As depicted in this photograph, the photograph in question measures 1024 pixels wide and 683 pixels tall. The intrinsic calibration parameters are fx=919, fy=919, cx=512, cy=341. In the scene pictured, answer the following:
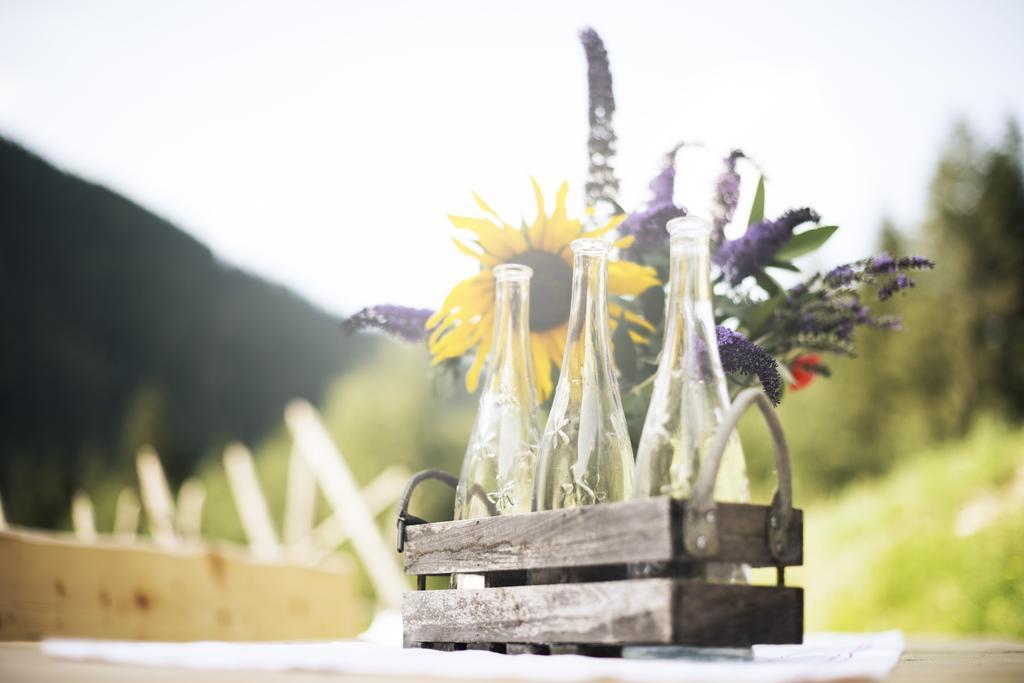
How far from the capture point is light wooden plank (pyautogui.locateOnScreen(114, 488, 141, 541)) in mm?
12868

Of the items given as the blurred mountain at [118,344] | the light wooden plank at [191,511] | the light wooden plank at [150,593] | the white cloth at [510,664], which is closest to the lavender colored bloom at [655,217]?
the white cloth at [510,664]

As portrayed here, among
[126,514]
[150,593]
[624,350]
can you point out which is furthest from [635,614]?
[126,514]

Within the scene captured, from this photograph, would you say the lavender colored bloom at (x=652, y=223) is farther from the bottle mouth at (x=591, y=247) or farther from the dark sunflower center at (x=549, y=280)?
the bottle mouth at (x=591, y=247)

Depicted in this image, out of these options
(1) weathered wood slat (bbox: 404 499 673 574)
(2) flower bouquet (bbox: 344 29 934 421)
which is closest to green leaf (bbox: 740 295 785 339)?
(2) flower bouquet (bbox: 344 29 934 421)

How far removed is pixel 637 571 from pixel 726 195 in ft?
1.83

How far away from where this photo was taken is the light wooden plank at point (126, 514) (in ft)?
42.2

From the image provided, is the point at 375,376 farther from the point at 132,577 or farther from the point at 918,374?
the point at 132,577

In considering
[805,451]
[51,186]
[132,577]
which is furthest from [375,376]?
[132,577]

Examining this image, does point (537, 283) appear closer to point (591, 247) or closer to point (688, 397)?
point (591, 247)

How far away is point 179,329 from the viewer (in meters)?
19.3

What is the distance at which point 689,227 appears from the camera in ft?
2.66

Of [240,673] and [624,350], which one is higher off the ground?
[624,350]

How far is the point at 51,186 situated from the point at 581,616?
19303mm

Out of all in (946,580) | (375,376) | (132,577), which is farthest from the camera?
(375,376)
